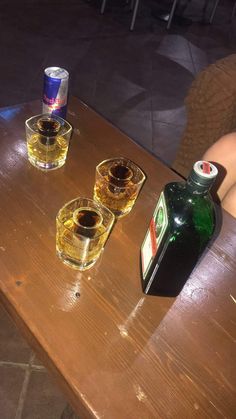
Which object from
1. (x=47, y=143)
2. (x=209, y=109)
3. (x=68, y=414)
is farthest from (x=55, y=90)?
(x=68, y=414)

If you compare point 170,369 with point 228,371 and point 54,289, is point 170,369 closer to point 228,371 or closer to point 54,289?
point 228,371

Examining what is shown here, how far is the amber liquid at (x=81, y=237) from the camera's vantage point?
636 millimetres

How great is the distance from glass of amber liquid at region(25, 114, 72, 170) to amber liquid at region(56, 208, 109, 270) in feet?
0.68

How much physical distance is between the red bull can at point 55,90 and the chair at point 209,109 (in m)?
0.58

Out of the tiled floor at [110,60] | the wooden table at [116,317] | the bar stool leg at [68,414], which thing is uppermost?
the wooden table at [116,317]

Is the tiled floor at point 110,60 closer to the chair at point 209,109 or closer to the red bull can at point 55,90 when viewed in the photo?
the chair at point 209,109

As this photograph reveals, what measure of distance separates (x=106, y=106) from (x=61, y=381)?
5.64ft

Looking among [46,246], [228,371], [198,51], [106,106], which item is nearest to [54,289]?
[46,246]

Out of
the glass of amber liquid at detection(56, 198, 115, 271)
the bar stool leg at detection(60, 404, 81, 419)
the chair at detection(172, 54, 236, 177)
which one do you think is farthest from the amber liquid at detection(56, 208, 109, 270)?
the chair at detection(172, 54, 236, 177)

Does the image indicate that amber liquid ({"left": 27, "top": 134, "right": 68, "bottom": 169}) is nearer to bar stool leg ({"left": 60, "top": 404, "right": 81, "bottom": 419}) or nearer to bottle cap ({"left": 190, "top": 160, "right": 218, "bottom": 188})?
bottle cap ({"left": 190, "top": 160, "right": 218, "bottom": 188})

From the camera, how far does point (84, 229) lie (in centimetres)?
64

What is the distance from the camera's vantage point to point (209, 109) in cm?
129

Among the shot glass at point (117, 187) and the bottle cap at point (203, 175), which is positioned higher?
the bottle cap at point (203, 175)

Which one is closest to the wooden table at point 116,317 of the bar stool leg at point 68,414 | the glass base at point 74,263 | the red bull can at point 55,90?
the glass base at point 74,263
